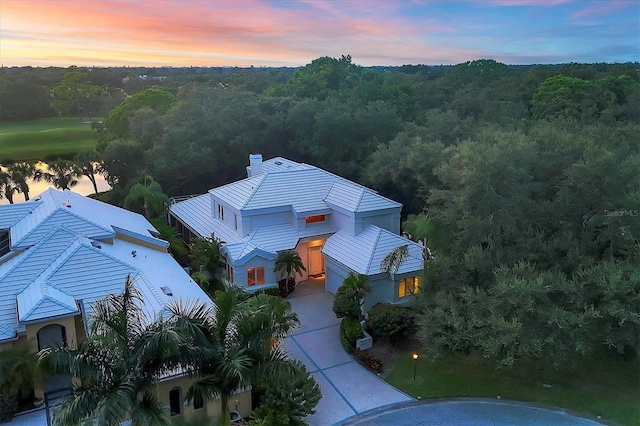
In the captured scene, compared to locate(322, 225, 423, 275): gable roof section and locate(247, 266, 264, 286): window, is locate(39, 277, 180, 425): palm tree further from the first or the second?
locate(247, 266, 264, 286): window

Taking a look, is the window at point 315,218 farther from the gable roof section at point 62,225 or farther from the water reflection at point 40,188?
the water reflection at point 40,188

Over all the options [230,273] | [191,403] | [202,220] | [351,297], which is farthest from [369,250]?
[202,220]

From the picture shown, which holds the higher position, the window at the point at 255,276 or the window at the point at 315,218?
the window at the point at 315,218

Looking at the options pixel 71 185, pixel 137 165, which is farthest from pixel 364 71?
pixel 71 185

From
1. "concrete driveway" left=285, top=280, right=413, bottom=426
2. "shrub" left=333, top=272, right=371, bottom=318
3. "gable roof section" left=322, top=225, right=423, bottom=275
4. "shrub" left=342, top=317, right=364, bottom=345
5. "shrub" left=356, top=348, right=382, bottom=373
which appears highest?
"gable roof section" left=322, top=225, right=423, bottom=275

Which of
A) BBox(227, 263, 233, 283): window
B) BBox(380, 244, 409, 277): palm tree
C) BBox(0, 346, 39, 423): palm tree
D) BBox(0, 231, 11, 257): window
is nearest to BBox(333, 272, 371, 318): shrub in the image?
BBox(380, 244, 409, 277): palm tree

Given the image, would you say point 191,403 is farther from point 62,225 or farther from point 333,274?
point 333,274

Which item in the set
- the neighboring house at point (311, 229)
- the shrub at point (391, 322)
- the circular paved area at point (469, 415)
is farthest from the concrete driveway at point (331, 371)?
the neighboring house at point (311, 229)
